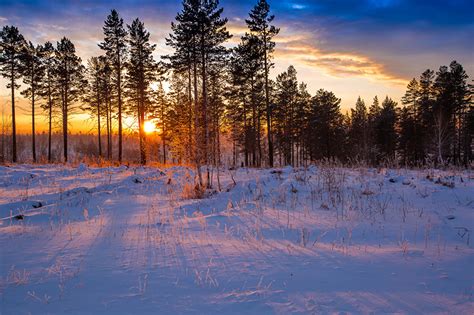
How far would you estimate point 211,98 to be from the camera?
19031 mm

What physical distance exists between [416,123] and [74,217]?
46.9m

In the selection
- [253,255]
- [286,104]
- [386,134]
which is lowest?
[253,255]

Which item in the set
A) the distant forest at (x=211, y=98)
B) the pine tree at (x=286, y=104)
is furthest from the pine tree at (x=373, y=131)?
the pine tree at (x=286, y=104)

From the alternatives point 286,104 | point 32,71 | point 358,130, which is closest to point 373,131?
point 358,130

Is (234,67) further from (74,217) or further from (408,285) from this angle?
(408,285)

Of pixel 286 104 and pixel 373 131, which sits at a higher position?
pixel 286 104

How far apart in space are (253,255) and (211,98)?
16.3 meters

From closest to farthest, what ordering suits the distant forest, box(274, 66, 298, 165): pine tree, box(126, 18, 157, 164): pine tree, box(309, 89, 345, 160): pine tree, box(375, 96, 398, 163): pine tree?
the distant forest, box(126, 18, 157, 164): pine tree, box(274, 66, 298, 165): pine tree, box(309, 89, 345, 160): pine tree, box(375, 96, 398, 163): pine tree

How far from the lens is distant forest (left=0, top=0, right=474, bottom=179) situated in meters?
15.3

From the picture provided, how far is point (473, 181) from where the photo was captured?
25.1 ft

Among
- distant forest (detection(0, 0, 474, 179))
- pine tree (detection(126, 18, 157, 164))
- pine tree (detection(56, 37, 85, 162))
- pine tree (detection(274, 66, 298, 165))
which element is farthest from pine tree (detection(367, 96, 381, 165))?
pine tree (detection(56, 37, 85, 162))

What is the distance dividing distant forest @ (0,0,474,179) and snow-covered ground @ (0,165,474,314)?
4.02 meters

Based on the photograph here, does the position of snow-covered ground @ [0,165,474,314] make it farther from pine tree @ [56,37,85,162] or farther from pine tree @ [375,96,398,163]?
pine tree @ [375,96,398,163]

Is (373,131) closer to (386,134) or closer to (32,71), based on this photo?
(386,134)
